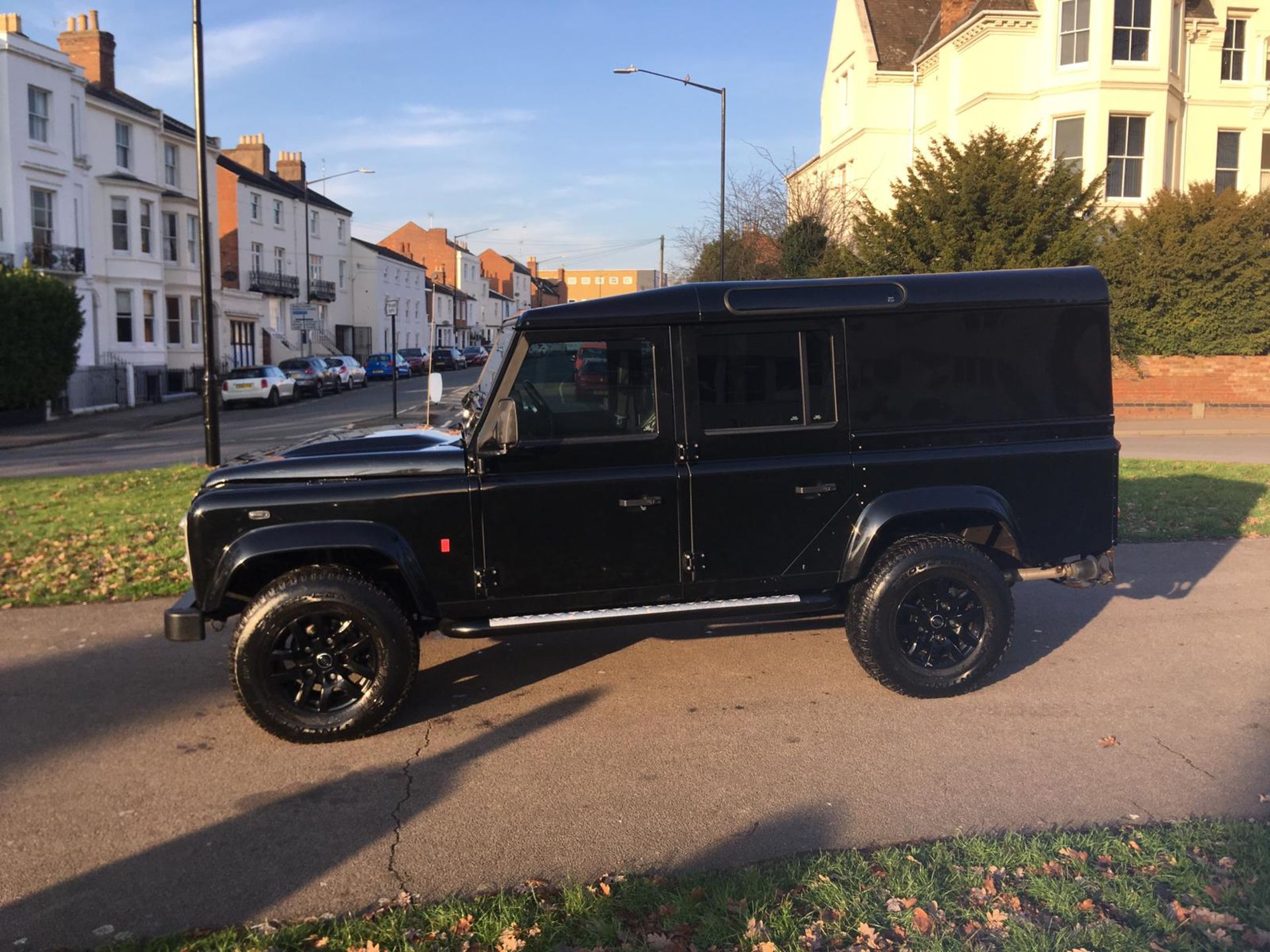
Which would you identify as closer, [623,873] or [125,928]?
[125,928]

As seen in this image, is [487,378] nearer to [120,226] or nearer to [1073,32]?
[1073,32]

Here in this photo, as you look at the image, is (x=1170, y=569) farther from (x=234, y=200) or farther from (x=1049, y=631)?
(x=234, y=200)

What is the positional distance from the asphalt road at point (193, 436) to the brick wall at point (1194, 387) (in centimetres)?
1648

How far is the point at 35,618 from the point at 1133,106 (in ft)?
96.8

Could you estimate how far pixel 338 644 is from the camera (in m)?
5.32

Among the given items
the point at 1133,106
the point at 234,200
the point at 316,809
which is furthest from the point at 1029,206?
the point at 234,200

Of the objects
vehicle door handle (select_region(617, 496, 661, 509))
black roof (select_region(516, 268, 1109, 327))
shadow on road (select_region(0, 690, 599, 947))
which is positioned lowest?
shadow on road (select_region(0, 690, 599, 947))

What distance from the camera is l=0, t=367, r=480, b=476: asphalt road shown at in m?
19.1

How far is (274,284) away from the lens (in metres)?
55.6

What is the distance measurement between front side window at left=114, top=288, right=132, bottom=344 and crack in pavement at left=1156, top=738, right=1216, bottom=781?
129 ft

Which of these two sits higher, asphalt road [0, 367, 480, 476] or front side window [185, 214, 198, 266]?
front side window [185, 214, 198, 266]

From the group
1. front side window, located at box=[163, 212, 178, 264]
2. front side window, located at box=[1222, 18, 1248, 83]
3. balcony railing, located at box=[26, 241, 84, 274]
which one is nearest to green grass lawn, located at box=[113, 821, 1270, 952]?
front side window, located at box=[1222, 18, 1248, 83]

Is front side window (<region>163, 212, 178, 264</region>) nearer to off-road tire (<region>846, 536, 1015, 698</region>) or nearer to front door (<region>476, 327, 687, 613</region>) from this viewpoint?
front door (<region>476, 327, 687, 613</region>)

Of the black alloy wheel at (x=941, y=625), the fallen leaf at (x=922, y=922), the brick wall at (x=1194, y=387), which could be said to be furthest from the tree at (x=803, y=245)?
the fallen leaf at (x=922, y=922)
